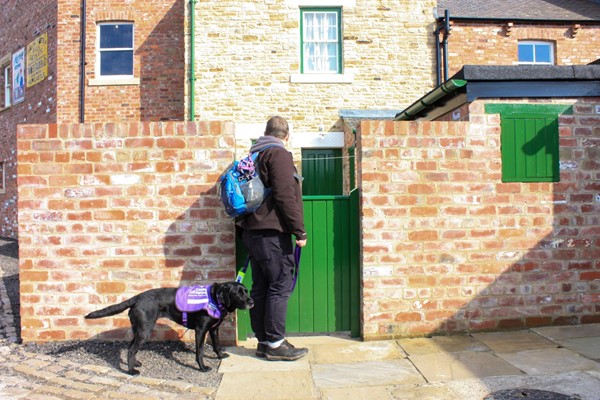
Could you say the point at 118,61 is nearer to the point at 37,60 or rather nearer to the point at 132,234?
the point at 37,60

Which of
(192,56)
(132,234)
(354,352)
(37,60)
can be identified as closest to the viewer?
(354,352)

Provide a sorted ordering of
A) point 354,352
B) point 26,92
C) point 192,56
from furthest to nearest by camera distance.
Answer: point 26,92 < point 192,56 < point 354,352

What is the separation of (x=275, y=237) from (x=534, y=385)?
7.64ft

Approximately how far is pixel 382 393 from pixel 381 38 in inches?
388

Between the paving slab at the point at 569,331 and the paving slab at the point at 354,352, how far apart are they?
59.9 inches

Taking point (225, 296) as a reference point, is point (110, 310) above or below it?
below

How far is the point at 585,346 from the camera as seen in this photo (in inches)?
185

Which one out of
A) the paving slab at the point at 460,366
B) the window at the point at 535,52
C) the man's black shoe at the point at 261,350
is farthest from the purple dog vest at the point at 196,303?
the window at the point at 535,52

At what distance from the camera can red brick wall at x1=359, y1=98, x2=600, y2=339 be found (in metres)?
5.12

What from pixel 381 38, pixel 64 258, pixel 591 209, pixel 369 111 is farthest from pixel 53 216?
pixel 381 38

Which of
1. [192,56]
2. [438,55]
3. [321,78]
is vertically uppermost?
[438,55]

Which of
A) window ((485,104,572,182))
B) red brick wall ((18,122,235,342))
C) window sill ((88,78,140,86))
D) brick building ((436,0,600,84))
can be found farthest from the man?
window sill ((88,78,140,86))

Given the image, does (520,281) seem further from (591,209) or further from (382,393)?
(382,393)

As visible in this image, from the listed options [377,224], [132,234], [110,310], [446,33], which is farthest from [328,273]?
[446,33]
